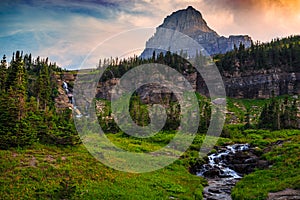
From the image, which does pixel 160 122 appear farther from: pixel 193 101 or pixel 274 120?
→ pixel 193 101

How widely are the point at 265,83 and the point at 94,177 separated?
143m

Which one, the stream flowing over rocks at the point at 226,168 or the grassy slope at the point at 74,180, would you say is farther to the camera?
the stream flowing over rocks at the point at 226,168

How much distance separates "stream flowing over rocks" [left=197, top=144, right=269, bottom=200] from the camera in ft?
117

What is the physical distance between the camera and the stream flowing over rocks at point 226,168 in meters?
35.8

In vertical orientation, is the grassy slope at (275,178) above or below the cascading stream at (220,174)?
above

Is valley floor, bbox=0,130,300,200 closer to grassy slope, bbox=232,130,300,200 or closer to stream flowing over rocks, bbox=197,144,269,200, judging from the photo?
grassy slope, bbox=232,130,300,200

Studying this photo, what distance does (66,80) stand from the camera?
17162 centimetres

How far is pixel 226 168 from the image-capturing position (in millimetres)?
51594

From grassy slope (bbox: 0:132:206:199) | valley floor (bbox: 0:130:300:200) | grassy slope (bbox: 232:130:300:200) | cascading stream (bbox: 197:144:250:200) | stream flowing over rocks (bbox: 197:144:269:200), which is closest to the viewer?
grassy slope (bbox: 0:132:206:199)

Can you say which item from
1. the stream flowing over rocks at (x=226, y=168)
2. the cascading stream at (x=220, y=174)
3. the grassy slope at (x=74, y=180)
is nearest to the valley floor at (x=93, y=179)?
the grassy slope at (x=74, y=180)

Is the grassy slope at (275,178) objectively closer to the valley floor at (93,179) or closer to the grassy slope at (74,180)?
the valley floor at (93,179)

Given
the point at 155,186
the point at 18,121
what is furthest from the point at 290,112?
the point at 18,121

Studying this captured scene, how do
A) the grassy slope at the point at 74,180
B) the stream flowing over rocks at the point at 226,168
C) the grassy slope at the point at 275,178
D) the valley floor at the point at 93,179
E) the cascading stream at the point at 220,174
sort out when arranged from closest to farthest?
the grassy slope at the point at 74,180 < the valley floor at the point at 93,179 < the grassy slope at the point at 275,178 < the cascading stream at the point at 220,174 < the stream flowing over rocks at the point at 226,168

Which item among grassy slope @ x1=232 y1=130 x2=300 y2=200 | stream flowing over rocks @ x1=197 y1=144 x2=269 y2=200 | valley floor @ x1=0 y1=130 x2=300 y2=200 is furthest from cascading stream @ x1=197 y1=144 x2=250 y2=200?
grassy slope @ x1=232 y1=130 x2=300 y2=200
